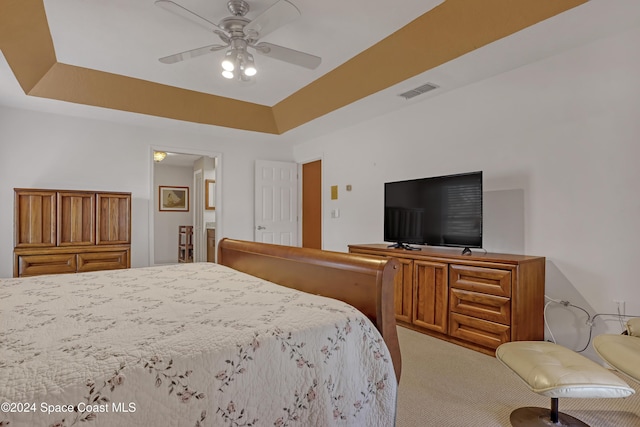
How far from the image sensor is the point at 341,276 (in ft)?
5.90

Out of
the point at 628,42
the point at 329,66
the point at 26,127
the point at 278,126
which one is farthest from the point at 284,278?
the point at 26,127

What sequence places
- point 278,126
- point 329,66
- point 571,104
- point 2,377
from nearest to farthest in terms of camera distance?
point 2,377, point 571,104, point 329,66, point 278,126

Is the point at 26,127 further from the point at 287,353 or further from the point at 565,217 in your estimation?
the point at 565,217

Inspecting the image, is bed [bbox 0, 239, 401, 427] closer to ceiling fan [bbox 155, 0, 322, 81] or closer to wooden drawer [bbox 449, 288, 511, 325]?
wooden drawer [bbox 449, 288, 511, 325]

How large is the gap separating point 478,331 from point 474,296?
28 centimetres

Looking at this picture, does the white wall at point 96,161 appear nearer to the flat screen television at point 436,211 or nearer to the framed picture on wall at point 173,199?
the flat screen television at point 436,211

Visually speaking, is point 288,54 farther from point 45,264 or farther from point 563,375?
point 45,264

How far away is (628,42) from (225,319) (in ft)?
10.7

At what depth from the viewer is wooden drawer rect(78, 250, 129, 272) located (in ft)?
13.1

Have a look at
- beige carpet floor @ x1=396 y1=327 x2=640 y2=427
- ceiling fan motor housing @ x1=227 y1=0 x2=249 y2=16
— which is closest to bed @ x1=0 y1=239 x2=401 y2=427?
beige carpet floor @ x1=396 y1=327 x2=640 y2=427

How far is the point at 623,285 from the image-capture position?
253 centimetres

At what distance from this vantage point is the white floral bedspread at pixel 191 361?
94 centimetres

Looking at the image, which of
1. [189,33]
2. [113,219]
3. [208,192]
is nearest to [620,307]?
[189,33]

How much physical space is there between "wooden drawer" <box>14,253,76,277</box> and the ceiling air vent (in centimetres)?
406
